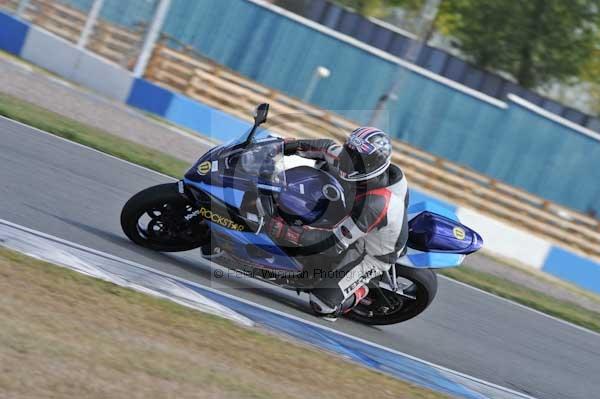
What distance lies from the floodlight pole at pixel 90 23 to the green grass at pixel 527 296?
397 inches

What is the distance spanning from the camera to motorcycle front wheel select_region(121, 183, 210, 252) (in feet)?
24.1

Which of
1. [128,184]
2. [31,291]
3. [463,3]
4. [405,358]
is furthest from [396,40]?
[31,291]

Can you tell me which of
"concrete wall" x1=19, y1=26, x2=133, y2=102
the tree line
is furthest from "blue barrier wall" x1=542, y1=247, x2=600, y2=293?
the tree line

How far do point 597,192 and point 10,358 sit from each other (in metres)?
20.2

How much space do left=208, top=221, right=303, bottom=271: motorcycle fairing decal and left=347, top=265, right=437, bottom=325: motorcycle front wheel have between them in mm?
845

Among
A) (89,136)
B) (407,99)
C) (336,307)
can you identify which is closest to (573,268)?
(407,99)

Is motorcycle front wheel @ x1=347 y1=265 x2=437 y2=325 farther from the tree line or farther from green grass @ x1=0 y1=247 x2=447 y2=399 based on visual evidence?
the tree line

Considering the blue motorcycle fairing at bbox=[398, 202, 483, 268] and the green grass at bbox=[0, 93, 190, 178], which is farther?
the green grass at bbox=[0, 93, 190, 178]

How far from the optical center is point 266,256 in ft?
24.6

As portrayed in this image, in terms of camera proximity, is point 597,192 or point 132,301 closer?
point 132,301

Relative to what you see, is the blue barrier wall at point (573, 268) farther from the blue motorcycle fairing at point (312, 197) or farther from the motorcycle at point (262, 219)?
the blue motorcycle fairing at point (312, 197)

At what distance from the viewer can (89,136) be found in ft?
42.8

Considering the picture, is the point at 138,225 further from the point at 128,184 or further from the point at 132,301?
the point at 128,184

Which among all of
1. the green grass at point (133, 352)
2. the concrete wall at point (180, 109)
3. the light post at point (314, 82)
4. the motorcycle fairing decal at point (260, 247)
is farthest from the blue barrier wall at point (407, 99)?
the green grass at point (133, 352)
